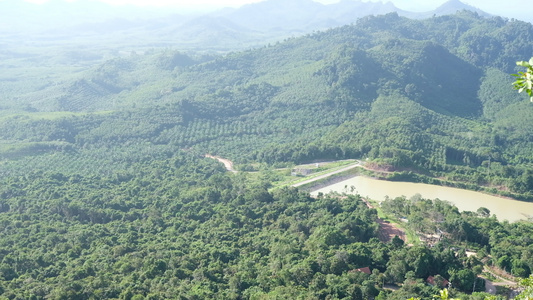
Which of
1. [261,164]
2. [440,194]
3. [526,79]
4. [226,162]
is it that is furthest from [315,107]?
[526,79]

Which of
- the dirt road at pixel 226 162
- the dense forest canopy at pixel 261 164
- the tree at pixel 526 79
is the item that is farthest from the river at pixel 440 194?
the tree at pixel 526 79

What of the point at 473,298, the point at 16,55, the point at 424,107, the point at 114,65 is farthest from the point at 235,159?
the point at 16,55

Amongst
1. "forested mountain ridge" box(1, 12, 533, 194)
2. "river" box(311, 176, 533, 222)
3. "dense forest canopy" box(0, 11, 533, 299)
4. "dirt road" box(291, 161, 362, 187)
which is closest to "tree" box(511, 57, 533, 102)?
"dense forest canopy" box(0, 11, 533, 299)

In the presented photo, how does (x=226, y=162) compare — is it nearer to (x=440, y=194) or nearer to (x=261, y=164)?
(x=261, y=164)

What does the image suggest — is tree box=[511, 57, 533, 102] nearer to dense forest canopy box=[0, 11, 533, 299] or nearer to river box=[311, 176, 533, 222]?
dense forest canopy box=[0, 11, 533, 299]

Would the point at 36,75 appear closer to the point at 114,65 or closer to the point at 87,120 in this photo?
the point at 114,65

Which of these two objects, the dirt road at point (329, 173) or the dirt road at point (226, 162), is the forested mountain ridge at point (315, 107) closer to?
the dirt road at point (226, 162)
